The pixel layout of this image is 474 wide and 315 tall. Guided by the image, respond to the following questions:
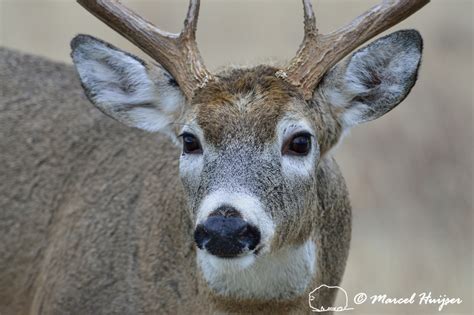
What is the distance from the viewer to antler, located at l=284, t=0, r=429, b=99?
700cm

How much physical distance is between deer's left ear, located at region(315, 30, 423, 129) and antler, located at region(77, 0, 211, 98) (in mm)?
781

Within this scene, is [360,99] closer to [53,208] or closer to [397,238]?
[53,208]

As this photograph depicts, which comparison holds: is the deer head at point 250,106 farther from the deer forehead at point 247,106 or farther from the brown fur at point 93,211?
the brown fur at point 93,211

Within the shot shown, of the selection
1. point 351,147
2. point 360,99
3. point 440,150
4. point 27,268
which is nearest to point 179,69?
point 360,99

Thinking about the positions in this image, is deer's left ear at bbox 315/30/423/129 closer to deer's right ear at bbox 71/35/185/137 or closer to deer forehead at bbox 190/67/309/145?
deer forehead at bbox 190/67/309/145

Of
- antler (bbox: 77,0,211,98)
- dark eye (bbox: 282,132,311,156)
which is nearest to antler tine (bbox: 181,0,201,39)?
antler (bbox: 77,0,211,98)

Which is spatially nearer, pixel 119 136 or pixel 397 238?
pixel 119 136

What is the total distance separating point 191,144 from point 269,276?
90 cm

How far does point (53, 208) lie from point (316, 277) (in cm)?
243

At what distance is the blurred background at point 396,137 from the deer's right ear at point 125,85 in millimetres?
605

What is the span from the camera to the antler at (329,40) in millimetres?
7000

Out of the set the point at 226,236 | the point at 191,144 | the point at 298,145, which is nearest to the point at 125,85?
the point at 191,144

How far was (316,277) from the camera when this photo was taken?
7242 millimetres

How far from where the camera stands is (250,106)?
6.71 m
